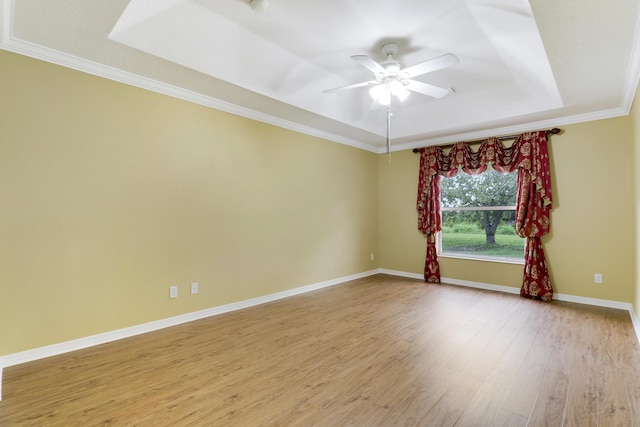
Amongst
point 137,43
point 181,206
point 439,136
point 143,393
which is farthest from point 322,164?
point 143,393

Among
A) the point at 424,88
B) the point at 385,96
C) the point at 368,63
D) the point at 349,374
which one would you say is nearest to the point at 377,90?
the point at 385,96

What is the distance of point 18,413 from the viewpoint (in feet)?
6.02

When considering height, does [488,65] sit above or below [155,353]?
above

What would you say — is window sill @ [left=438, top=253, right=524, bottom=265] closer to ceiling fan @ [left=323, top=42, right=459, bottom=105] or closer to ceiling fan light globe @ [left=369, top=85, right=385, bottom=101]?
ceiling fan @ [left=323, top=42, right=459, bottom=105]

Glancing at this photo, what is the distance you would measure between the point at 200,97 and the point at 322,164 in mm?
2138

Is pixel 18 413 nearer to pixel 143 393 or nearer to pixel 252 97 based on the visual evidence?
pixel 143 393

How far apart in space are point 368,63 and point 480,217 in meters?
3.53

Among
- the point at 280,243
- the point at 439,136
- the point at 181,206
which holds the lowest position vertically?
the point at 280,243

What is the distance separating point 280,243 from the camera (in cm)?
438

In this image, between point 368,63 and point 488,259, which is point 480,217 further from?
point 368,63

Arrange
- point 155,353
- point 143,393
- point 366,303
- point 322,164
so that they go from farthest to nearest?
point 322,164 < point 366,303 < point 155,353 < point 143,393

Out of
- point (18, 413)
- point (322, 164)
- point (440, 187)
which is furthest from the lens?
point (440, 187)

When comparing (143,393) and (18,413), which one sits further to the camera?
(143,393)

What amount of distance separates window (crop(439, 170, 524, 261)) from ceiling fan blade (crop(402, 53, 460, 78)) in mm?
2929
